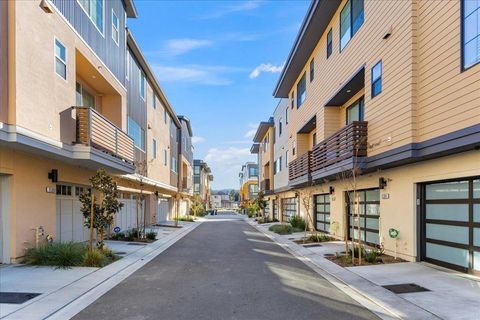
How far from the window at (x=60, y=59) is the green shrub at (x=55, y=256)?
521 centimetres

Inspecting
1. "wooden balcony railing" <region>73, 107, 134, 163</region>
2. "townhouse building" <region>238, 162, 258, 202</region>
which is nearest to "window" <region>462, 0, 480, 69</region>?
"wooden balcony railing" <region>73, 107, 134, 163</region>

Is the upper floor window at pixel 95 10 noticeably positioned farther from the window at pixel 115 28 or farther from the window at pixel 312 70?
the window at pixel 312 70

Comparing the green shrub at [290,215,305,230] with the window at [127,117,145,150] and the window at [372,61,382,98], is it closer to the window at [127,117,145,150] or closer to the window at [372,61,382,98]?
the window at [127,117,145,150]

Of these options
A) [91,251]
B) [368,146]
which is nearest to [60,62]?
[91,251]

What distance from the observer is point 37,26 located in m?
10.4

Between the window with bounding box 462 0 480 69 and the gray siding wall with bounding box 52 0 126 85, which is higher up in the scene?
the gray siding wall with bounding box 52 0 126 85

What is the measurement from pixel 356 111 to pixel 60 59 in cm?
1189

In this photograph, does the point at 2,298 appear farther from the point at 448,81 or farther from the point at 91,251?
the point at 448,81

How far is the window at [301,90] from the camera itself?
79.9 ft

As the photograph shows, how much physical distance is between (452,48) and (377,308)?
6162mm

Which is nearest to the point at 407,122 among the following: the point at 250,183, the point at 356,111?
the point at 356,111

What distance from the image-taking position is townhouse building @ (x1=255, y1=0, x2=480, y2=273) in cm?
892

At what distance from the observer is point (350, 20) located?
15.8m

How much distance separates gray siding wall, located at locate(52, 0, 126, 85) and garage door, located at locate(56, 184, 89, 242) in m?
5.32
